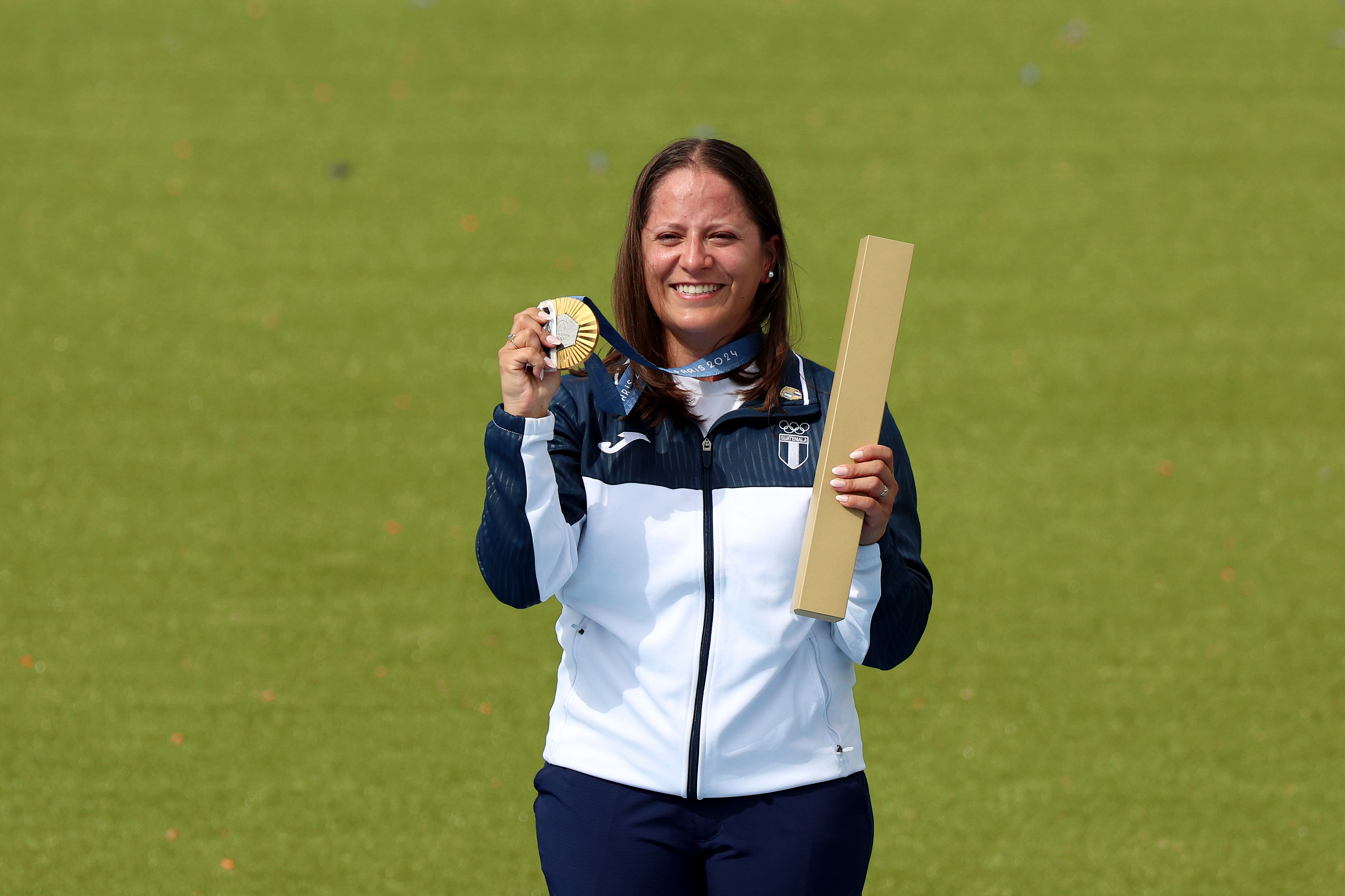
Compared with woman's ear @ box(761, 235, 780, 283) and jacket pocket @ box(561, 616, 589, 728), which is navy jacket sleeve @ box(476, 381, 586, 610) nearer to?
jacket pocket @ box(561, 616, 589, 728)

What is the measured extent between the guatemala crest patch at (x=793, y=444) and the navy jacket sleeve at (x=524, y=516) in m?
0.31

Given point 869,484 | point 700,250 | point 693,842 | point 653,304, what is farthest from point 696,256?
point 693,842

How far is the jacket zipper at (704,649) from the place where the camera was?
79.7 inches

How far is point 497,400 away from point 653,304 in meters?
4.07

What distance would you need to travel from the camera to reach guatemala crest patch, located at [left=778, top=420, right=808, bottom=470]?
6.93 feet

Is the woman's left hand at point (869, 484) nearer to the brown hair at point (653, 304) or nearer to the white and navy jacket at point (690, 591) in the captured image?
the white and navy jacket at point (690, 591)

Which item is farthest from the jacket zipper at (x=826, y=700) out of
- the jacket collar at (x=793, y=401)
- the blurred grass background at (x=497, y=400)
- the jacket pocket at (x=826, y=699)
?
the blurred grass background at (x=497, y=400)

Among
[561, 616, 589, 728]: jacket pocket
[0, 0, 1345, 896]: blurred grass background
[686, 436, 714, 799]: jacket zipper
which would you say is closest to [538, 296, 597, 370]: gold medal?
[686, 436, 714, 799]: jacket zipper

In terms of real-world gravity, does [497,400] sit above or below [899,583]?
below

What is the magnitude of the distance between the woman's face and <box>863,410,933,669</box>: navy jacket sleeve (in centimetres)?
29

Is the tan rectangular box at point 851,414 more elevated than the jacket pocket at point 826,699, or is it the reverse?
the tan rectangular box at point 851,414

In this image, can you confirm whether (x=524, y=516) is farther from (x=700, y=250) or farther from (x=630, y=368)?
(x=700, y=250)

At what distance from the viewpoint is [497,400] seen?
620 cm

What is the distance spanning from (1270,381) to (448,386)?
3628 mm
